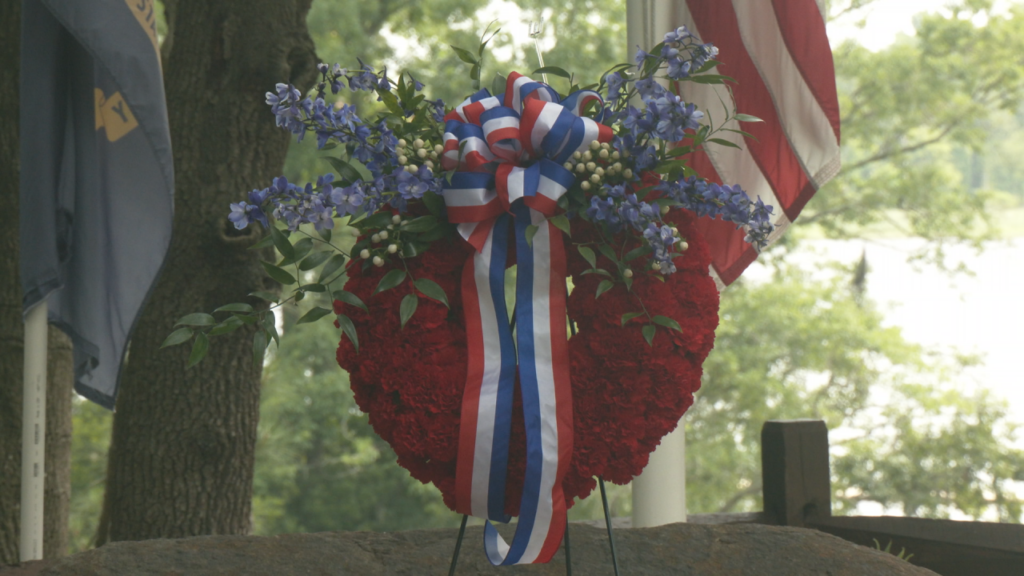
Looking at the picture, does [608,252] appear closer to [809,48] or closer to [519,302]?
[519,302]

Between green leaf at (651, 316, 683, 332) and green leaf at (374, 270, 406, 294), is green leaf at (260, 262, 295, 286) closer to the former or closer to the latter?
green leaf at (374, 270, 406, 294)

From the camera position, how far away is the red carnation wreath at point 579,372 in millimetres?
1519

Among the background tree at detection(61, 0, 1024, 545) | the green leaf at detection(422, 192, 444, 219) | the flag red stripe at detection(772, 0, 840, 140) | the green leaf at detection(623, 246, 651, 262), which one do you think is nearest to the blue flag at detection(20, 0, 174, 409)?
the green leaf at detection(422, 192, 444, 219)

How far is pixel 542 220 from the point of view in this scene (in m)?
1.53

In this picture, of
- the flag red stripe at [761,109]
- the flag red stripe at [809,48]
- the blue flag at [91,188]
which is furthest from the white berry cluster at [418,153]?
the flag red stripe at [809,48]

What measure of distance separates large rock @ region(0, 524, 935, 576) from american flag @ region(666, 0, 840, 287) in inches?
35.2

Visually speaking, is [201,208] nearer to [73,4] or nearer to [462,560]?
[73,4]

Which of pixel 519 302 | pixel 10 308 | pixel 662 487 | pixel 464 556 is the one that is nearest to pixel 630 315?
pixel 519 302

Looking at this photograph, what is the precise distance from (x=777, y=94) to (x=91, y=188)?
203cm

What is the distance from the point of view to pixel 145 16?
2.41 metres

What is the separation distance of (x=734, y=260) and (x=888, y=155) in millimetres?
6689

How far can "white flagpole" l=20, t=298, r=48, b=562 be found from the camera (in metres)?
2.41

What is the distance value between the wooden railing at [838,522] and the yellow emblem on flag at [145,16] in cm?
215

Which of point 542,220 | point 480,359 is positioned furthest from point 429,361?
point 542,220
